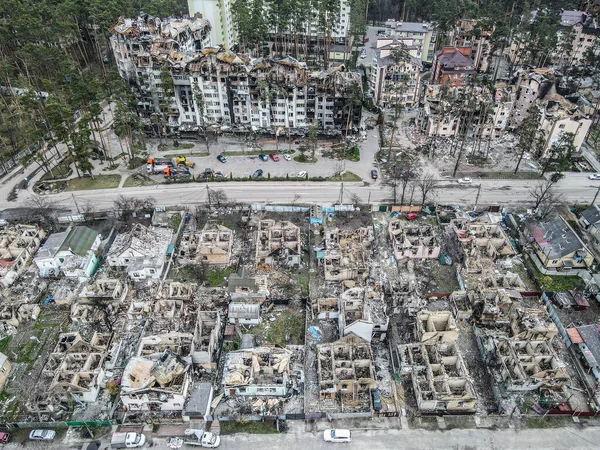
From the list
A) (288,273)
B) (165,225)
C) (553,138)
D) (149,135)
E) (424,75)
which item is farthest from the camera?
(424,75)

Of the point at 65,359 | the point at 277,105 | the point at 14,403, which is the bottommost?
the point at 14,403

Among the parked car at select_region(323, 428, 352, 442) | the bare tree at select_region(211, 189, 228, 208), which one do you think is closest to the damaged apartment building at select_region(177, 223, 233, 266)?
the bare tree at select_region(211, 189, 228, 208)

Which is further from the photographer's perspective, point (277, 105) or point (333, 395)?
point (277, 105)

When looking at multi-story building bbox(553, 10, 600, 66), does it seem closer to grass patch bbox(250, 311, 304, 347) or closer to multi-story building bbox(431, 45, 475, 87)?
multi-story building bbox(431, 45, 475, 87)

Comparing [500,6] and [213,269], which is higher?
[500,6]

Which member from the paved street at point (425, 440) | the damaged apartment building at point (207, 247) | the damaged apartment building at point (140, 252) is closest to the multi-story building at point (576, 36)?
the damaged apartment building at point (207, 247)

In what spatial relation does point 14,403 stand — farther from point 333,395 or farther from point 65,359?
point 333,395

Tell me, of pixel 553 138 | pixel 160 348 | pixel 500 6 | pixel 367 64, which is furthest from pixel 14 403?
pixel 500 6

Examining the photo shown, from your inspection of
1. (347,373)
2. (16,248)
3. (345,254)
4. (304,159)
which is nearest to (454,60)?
(304,159)

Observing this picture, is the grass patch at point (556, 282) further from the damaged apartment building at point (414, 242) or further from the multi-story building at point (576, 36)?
the multi-story building at point (576, 36)
